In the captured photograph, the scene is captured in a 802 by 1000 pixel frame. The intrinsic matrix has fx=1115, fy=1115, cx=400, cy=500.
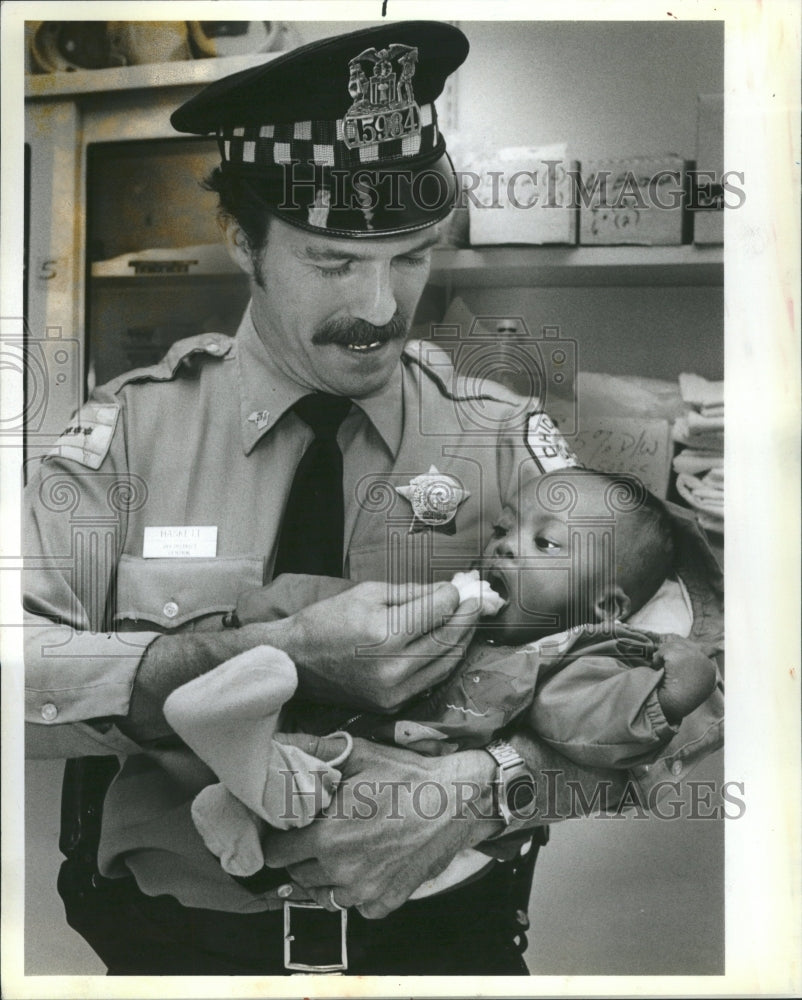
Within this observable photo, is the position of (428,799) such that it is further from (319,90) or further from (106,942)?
(319,90)

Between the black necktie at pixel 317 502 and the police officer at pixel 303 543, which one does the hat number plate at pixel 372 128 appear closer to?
the police officer at pixel 303 543

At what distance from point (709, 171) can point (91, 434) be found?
141cm

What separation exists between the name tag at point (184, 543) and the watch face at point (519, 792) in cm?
78

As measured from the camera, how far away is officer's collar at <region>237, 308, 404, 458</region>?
7.66ft

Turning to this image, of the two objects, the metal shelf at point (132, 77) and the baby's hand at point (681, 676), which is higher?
the metal shelf at point (132, 77)

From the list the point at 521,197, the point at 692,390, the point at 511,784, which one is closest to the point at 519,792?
the point at 511,784

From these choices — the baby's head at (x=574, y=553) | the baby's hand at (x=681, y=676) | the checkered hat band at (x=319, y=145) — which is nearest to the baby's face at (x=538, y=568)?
the baby's head at (x=574, y=553)

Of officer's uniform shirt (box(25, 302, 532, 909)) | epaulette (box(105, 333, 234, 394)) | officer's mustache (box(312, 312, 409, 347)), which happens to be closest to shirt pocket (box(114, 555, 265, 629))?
officer's uniform shirt (box(25, 302, 532, 909))

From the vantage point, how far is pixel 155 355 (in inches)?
92.4

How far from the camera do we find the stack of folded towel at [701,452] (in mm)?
2330

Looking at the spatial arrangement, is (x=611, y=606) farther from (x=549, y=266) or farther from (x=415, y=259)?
(x=415, y=259)

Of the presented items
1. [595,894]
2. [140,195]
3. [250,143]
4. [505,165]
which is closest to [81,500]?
[140,195]

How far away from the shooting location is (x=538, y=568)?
2.31 meters

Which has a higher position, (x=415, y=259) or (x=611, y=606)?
(x=415, y=259)
